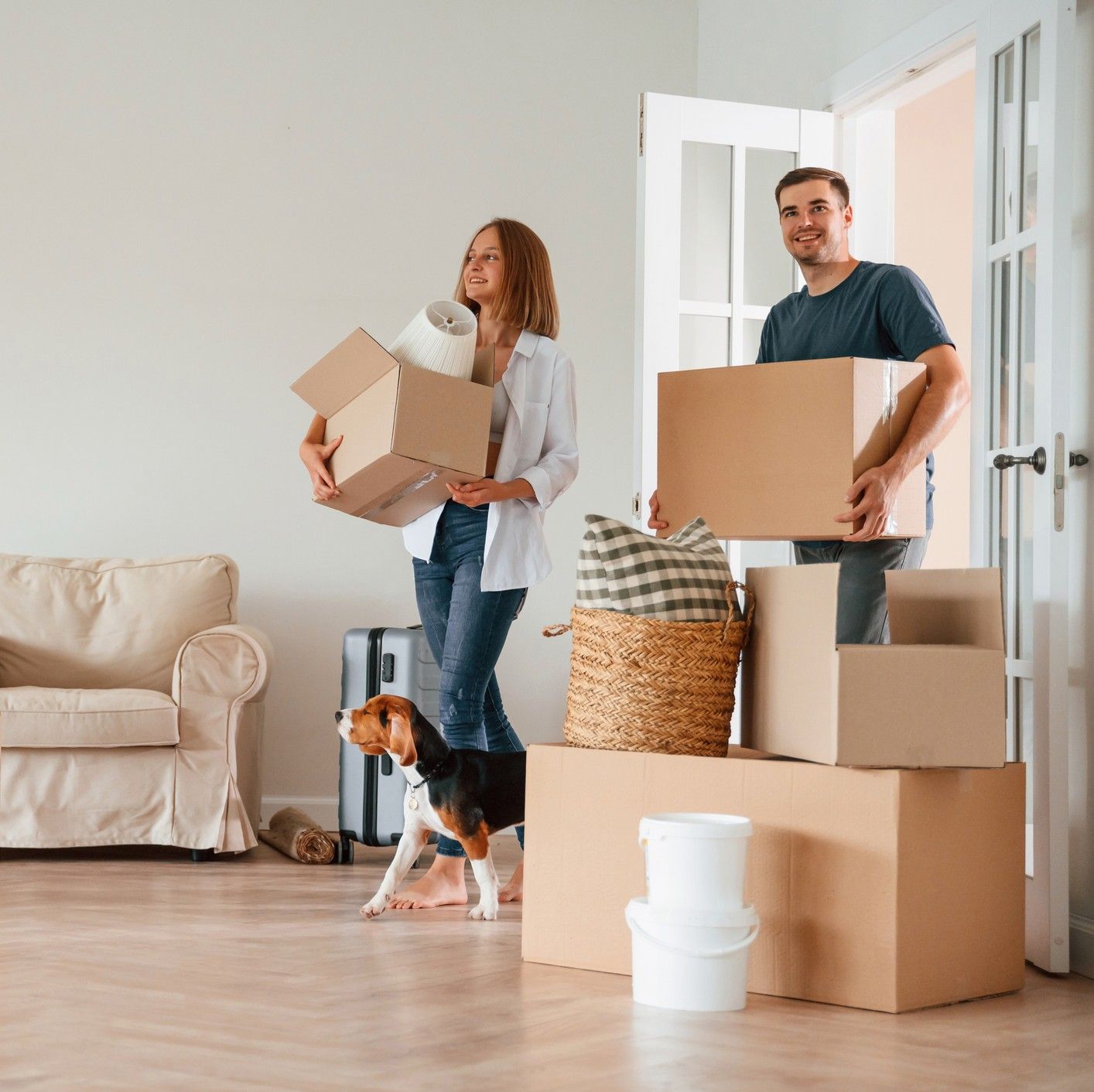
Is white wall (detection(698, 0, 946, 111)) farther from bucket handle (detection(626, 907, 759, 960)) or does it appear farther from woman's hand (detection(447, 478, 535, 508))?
bucket handle (detection(626, 907, 759, 960))

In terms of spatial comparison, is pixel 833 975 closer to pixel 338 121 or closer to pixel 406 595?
pixel 406 595

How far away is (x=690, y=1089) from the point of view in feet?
4.89

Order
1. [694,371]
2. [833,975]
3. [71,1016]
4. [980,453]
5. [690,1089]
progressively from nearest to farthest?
1. [690,1089]
2. [71,1016]
3. [833,975]
4. [694,371]
5. [980,453]

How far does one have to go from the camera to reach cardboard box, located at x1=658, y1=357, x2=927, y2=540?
2.18 meters

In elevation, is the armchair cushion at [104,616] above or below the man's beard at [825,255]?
below

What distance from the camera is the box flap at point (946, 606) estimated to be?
6.59 feet

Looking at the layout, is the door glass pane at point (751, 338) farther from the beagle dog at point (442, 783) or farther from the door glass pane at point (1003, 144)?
the beagle dog at point (442, 783)

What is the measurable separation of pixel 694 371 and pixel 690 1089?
131cm

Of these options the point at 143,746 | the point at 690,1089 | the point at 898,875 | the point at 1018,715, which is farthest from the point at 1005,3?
the point at 143,746

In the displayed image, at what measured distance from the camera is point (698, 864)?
1.84 m

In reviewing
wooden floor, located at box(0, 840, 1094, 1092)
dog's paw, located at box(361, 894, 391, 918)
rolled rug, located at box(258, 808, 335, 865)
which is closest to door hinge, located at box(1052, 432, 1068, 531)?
wooden floor, located at box(0, 840, 1094, 1092)

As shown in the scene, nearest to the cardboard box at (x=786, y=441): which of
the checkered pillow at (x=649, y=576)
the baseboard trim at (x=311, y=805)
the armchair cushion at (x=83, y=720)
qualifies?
the checkered pillow at (x=649, y=576)

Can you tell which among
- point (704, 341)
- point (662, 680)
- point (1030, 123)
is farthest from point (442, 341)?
point (1030, 123)

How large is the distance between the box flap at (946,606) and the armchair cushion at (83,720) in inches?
76.2
